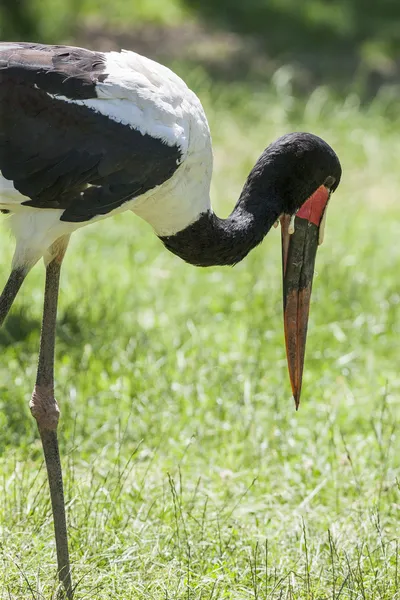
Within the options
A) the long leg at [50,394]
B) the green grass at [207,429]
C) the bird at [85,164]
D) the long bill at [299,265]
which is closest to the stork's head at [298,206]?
the long bill at [299,265]

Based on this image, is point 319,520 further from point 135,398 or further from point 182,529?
point 135,398

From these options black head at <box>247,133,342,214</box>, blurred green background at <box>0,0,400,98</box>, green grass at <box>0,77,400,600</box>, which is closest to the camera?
green grass at <box>0,77,400,600</box>

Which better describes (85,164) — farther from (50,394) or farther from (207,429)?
(207,429)

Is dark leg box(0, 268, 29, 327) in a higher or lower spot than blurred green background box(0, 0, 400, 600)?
higher

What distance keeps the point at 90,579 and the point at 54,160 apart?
1.47 meters

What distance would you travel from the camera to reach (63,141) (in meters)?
3.61

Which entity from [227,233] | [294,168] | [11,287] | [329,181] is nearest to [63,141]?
[11,287]

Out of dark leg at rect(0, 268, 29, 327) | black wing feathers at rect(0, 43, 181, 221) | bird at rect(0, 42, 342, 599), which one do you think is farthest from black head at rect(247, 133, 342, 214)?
dark leg at rect(0, 268, 29, 327)

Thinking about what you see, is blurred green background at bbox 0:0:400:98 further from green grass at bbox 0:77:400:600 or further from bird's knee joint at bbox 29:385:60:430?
bird's knee joint at bbox 29:385:60:430

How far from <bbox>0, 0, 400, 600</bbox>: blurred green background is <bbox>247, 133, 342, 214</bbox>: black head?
1.10 meters

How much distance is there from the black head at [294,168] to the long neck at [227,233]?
0.05 metres

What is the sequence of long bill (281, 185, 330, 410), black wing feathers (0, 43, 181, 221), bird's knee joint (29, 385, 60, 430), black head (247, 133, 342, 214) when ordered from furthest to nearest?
long bill (281, 185, 330, 410), black head (247, 133, 342, 214), bird's knee joint (29, 385, 60, 430), black wing feathers (0, 43, 181, 221)

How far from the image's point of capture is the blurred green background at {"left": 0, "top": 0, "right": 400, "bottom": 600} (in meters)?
3.90

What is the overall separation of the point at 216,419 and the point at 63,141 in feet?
6.53
